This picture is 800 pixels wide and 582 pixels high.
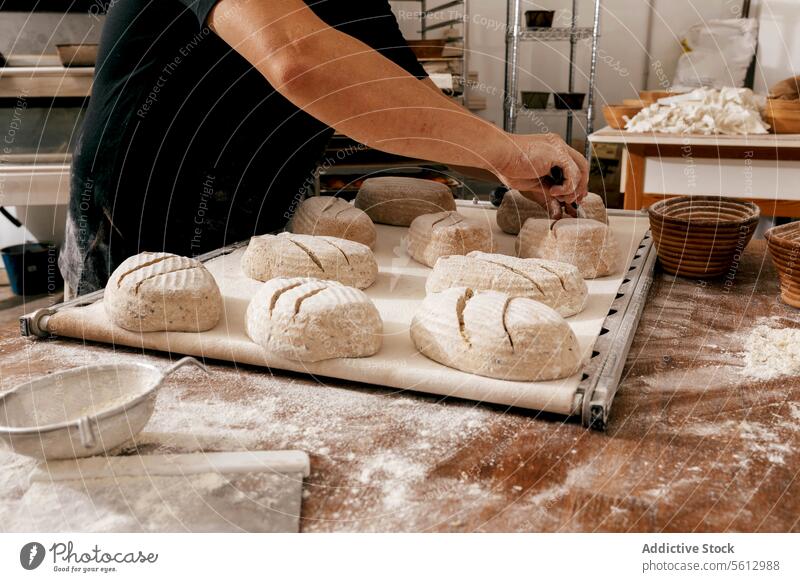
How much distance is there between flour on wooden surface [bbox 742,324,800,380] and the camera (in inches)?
43.2

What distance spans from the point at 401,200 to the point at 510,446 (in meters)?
1.20

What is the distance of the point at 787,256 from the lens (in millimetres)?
1305

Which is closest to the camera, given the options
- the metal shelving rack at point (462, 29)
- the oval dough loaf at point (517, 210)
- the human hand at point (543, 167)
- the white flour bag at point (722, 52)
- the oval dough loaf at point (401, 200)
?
the human hand at point (543, 167)

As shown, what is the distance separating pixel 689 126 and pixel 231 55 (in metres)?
2.14

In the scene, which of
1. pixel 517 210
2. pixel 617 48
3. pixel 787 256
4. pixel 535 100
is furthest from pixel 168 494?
pixel 617 48

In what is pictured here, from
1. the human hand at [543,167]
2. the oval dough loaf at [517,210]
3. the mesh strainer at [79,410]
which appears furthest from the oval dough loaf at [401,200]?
the mesh strainer at [79,410]

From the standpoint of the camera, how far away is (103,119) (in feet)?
5.49

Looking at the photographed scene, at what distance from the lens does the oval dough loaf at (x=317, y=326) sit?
1.10 meters

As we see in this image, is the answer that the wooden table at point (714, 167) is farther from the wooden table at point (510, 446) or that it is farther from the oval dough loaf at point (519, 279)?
the wooden table at point (510, 446)

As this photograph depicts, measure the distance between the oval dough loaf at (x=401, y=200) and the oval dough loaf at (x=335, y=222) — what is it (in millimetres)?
201

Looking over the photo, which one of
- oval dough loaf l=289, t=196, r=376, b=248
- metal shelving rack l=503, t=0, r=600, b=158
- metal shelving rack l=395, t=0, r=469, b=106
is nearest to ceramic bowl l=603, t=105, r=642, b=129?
Answer: metal shelving rack l=503, t=0, r=600, b=158

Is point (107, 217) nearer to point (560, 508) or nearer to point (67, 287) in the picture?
point (67, 287)

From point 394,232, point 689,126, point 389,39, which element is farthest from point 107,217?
point 689,126

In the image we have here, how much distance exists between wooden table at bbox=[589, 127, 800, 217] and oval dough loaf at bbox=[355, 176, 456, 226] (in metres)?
1.30
